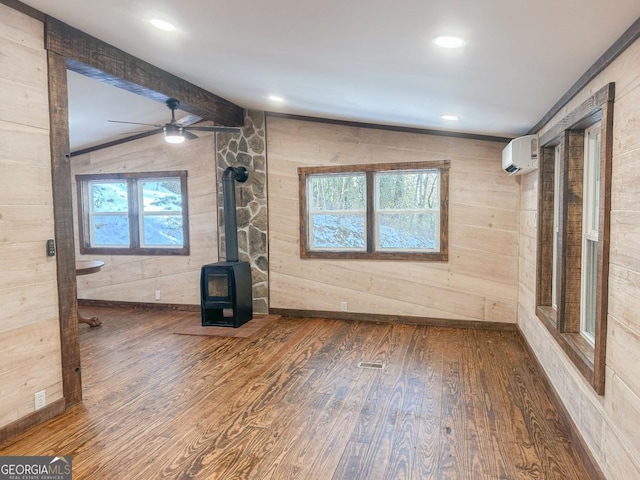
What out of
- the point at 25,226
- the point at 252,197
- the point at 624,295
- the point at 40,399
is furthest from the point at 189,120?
the point at 624,295

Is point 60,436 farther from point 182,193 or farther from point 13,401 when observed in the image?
point 182,193

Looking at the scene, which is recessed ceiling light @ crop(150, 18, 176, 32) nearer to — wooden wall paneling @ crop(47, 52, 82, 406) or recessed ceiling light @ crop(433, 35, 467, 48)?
wooden wall paneling @ crop(47, 52, 82, 406)

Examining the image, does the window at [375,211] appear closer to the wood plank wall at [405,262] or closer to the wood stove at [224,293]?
the wood plank wall at [405,262]

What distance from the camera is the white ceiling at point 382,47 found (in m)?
1.87

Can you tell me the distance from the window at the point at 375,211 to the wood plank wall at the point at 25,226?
3.32 m

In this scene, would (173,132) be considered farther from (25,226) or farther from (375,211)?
(375,211)

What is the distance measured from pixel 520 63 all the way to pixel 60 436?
357cm

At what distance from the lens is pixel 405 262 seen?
542 centimetres

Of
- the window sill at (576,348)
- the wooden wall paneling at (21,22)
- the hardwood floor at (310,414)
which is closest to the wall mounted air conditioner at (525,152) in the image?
the window sill at (576,348)

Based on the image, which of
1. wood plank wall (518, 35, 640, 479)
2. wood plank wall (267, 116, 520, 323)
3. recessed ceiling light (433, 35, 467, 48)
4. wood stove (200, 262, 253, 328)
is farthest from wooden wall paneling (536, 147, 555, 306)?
wood stove (200, 262, 253, 328)

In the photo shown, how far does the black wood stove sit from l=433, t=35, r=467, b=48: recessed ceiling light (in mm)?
3880

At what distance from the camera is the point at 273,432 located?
2799mm

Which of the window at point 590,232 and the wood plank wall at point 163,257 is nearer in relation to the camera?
the window at point 590,232

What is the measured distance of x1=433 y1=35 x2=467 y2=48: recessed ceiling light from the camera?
6.97 feet
